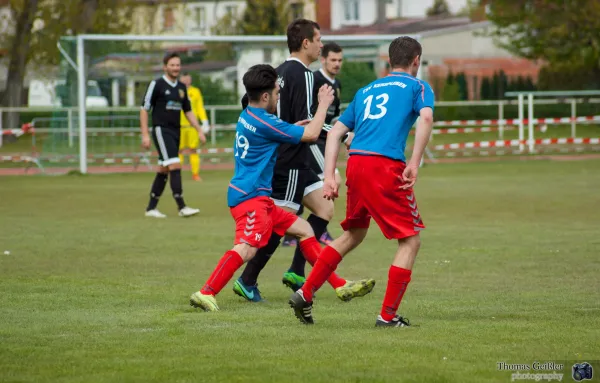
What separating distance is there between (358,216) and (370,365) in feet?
5.53

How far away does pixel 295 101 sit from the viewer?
895 cm

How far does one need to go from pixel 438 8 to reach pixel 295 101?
9288 centimetres

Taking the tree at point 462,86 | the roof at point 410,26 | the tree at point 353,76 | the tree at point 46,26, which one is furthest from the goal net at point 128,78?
the roof at point 410,26

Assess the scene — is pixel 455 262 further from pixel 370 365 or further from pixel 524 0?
pixel 524 0

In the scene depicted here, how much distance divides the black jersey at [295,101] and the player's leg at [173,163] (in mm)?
6603

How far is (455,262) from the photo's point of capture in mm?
10672

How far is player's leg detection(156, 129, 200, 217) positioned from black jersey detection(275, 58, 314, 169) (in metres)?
6.60

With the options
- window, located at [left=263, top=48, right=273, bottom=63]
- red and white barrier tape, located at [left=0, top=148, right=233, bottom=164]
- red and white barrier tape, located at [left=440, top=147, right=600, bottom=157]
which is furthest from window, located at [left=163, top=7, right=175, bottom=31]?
red and white barrier tape, located at [left=0, top=148, right=233, bottom=164]

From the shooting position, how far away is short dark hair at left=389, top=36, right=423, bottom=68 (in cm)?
710

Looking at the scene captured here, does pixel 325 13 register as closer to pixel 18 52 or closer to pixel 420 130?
pixel 18 52

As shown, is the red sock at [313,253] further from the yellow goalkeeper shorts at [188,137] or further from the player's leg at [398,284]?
the yellow goalkeeper shorts at [188,137]

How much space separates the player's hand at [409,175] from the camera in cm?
685

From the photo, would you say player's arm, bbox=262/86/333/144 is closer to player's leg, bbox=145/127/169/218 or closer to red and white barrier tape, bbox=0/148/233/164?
player's leg, bbox=145/127/169/218

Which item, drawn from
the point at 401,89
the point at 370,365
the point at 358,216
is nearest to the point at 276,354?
the point at 370,365
